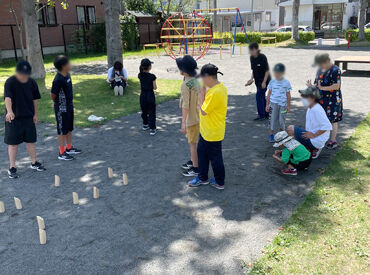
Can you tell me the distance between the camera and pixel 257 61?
328 inches

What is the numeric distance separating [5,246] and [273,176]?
3.83 m

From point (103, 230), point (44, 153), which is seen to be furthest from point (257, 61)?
point (103, 230)

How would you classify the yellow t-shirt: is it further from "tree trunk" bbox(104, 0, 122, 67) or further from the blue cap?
"tree trunk" bbox(104, 0, 122, 67)

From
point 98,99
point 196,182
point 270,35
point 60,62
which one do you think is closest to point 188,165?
point 196,182

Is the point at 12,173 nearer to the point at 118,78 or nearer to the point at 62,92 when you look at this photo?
the point at 62,92

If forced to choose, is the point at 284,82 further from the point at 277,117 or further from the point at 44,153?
the point at 44,153

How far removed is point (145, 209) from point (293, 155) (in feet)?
8.16

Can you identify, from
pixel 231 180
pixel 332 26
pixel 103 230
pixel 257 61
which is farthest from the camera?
pixel 332 26

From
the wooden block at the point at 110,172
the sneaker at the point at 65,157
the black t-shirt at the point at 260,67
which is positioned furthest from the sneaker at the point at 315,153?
the sneaker at the point at 65,157

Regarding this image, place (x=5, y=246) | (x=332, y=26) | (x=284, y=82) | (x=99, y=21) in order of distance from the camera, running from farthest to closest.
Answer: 1. (x=332, y=26)
2. (x=99, y=21)
3. (x=284, y=82)
4. (x=5, y=246)

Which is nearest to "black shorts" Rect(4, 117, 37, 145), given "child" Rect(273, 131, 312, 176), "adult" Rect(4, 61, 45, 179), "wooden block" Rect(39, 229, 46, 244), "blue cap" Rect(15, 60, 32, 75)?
"adult" Rect(4, 61, 45, 179)

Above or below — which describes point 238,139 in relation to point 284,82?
below

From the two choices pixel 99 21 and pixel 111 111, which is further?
pixel 99 21

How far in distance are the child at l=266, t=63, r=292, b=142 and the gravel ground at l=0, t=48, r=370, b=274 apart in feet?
1.73
